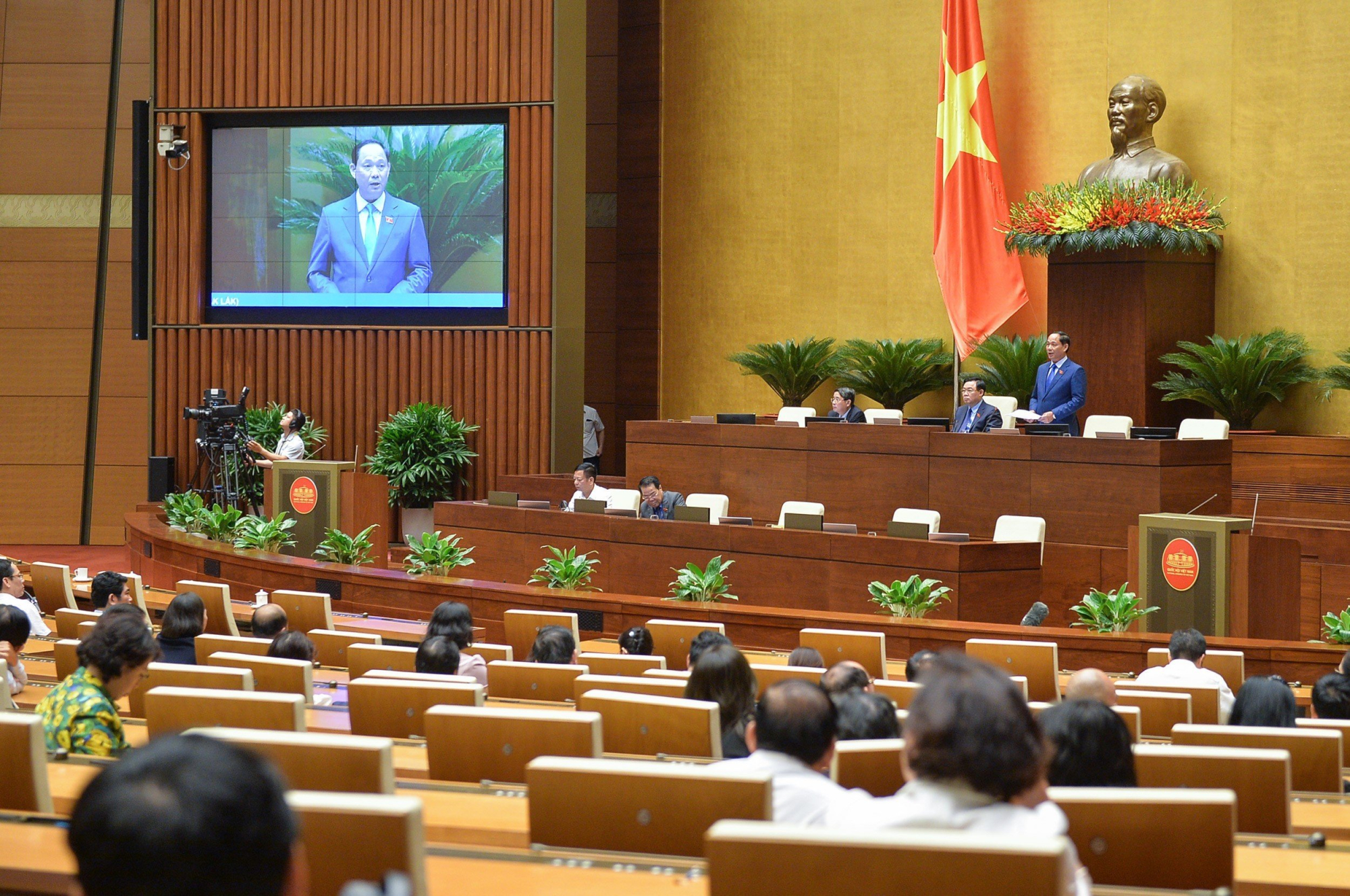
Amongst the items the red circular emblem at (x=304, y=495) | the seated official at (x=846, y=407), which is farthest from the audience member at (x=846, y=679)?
the red circular emblem at (x=304, y=495)

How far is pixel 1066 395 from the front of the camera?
9625mm

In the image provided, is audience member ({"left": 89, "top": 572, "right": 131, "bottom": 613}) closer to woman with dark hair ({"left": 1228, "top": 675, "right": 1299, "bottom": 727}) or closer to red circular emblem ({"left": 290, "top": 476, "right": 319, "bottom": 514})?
red circular emblem ({"left": 290, "top": 476, "right": 319, "bottom": 514})

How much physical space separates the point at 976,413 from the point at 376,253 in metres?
6.18

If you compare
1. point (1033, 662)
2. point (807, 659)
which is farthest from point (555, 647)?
point (1033, 662)

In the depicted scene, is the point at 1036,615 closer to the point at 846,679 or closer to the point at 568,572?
the point at 568,572

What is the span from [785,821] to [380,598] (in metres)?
6.77

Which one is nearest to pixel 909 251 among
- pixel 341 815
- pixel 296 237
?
pixel 296 237

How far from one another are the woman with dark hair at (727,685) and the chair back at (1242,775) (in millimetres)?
1126

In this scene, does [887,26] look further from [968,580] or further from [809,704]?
[809,704]

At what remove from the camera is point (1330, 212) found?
1088 cm

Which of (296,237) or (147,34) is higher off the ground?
(147,34)

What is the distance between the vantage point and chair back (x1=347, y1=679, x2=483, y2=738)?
3.76 metres

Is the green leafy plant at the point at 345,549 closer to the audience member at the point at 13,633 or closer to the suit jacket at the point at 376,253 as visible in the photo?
the suit jacket at the point at 376,253

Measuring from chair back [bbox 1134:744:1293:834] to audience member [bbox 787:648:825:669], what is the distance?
1993 mm
